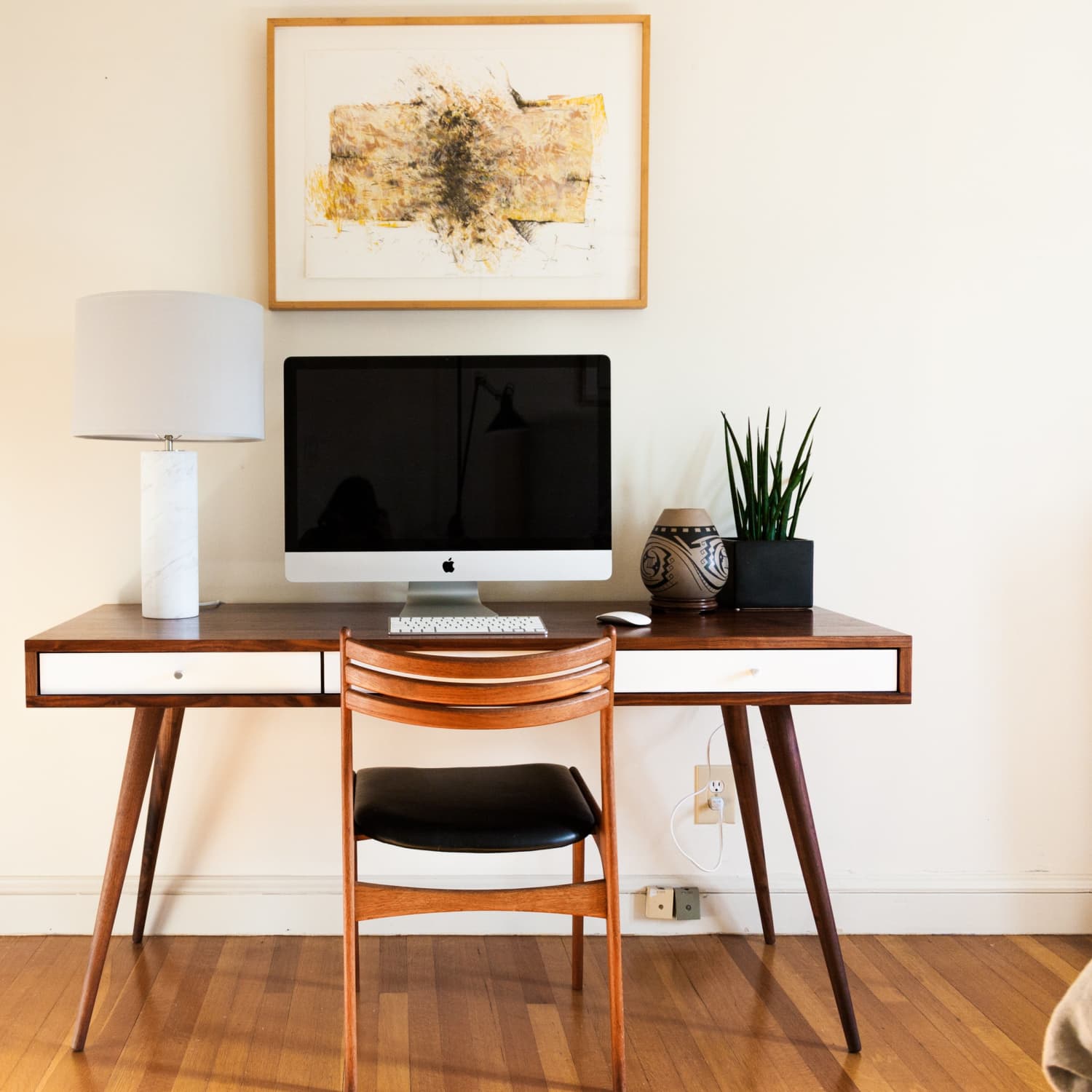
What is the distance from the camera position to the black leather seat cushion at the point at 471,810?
1.54 m

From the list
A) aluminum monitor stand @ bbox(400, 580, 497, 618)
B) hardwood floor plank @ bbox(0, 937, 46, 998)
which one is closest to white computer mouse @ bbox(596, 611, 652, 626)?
aluminum monitor stand @ bbox(400, 580, 497, 618)

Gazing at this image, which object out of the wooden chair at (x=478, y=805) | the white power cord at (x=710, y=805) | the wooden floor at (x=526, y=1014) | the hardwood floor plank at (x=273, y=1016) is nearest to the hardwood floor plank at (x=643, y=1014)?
the wooden floor at (x=526, y=1014)

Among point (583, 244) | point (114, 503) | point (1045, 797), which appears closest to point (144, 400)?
point (114, 503)

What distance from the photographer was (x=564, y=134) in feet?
7.00

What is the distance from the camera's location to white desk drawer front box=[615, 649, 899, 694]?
5.55 ft

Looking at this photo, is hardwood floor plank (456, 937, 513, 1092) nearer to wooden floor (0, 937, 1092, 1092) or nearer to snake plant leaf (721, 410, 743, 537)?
wooden floor (0, 937, 1092, 1092)

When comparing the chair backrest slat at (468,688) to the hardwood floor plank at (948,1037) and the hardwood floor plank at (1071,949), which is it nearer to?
the hardwood floor plank at (948,1037)

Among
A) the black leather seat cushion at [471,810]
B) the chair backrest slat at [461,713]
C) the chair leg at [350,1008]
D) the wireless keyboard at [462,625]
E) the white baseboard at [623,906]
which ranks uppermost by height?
the wireless keyboard at [462,625]

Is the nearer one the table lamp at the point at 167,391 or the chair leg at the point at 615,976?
the chair leg at the point at 615,976

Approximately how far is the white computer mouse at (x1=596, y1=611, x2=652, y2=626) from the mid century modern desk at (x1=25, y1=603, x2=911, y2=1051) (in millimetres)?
18

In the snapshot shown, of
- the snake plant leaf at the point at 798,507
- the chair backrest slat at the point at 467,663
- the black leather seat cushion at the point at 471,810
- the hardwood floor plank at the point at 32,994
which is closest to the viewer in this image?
the chair backrest slat at the point at 467,663

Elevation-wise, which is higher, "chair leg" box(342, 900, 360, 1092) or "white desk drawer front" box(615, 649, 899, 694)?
"white desk drawer front" box(615, 649, 899, 694)

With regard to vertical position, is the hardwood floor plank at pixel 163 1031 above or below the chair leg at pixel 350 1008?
below

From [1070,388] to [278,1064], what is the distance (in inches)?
84.7
